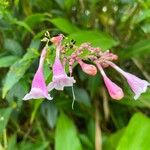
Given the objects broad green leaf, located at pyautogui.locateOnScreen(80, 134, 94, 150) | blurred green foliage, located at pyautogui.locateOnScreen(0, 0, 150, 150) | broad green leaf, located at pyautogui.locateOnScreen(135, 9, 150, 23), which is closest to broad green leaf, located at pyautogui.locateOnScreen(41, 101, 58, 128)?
blurred green foliage, located at pyautogui.locateOnScreen(0, 0, 150, 150)

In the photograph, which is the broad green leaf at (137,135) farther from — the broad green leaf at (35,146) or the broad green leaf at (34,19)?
the broad green leaf at (34,19)

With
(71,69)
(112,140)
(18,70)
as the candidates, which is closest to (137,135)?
(112,140)

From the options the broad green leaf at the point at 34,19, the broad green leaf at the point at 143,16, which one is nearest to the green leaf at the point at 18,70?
the broad green leaf at the point at 34,19

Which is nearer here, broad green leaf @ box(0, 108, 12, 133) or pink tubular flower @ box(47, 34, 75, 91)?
pink tubular flower @ box(47, 34, 75, 91)

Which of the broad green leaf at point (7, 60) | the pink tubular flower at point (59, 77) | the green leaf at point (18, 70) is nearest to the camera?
the pink tubular flower at point (59, 77)

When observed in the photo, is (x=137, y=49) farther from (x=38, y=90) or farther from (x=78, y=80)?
(x=38, y=90)

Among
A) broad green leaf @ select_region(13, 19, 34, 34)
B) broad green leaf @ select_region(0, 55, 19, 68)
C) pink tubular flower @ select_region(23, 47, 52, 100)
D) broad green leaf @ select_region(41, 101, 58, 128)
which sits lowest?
pink tubular flower @ select_region(23, 47, 52, 100)

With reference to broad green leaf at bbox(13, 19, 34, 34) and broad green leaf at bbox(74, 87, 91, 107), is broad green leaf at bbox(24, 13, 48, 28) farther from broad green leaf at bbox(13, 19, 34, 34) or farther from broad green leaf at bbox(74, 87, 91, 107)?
broad green leaf at bbox(74, 87, 91, 107)

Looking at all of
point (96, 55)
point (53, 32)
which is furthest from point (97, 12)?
point (96, 55)
